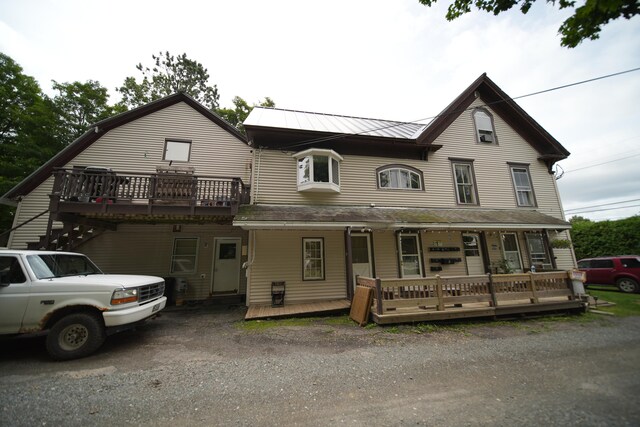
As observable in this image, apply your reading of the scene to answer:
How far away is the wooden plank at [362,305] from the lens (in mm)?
6355

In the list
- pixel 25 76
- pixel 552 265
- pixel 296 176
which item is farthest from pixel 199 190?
pixel 25 76

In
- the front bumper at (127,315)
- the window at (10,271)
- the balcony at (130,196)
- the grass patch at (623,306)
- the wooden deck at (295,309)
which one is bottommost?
the grass patch at (623,306)

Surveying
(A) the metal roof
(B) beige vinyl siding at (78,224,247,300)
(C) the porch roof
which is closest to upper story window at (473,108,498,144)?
(A) the metal roof

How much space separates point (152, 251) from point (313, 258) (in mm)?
6936

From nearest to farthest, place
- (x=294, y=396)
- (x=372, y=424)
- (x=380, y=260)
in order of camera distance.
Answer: (x=372, y=424) < (x=294, y=396) < (x=380, y=260)

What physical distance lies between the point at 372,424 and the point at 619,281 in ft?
52.6

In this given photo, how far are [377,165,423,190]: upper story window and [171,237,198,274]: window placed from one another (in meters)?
8.73

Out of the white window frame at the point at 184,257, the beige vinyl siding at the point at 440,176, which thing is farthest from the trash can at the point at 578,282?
the white window frame at the point at 184,257

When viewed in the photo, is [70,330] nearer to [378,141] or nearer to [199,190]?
[199,190]

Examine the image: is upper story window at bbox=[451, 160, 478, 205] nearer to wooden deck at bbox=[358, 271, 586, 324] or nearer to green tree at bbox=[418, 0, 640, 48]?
wooden deck at bbox=[358, 271, 586, 324]

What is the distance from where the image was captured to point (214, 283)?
→ 984cm

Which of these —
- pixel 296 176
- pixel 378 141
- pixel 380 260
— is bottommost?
pixel 380 260

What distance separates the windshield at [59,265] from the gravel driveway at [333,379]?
1.55 metres

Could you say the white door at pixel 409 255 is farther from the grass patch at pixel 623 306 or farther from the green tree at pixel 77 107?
the green tree at pixel 77 107
